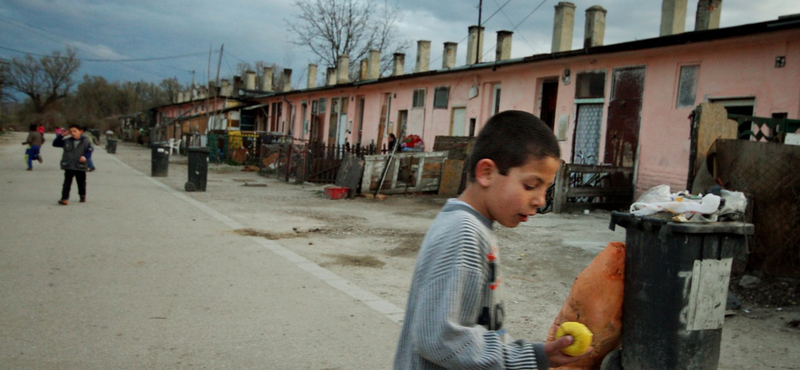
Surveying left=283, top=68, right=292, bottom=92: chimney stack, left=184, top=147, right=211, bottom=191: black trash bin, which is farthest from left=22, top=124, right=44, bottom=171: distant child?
left=283, top=68, right=292, bottom=92: chimney stack

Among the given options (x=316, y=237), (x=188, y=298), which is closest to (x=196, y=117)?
(x=316, y=237)

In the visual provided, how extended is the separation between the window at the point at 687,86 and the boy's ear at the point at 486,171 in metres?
14.2

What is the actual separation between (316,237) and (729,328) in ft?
20.5

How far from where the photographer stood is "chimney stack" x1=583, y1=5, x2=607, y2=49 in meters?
19.6

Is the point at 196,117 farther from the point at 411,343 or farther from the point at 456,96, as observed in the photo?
the point at 411,343

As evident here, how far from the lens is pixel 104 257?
295 inches

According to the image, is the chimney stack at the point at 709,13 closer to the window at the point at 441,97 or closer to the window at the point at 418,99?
the window at the point at 441,97

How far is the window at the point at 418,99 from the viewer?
26.3 meters

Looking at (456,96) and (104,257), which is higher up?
(456,96)

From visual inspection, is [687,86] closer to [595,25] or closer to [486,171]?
[595,25]

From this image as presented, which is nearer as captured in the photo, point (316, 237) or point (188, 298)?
point (188, 298)

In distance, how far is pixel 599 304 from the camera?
3.37 metres

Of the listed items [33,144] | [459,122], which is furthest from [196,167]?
[459,122]

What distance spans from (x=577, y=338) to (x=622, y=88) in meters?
15.8
